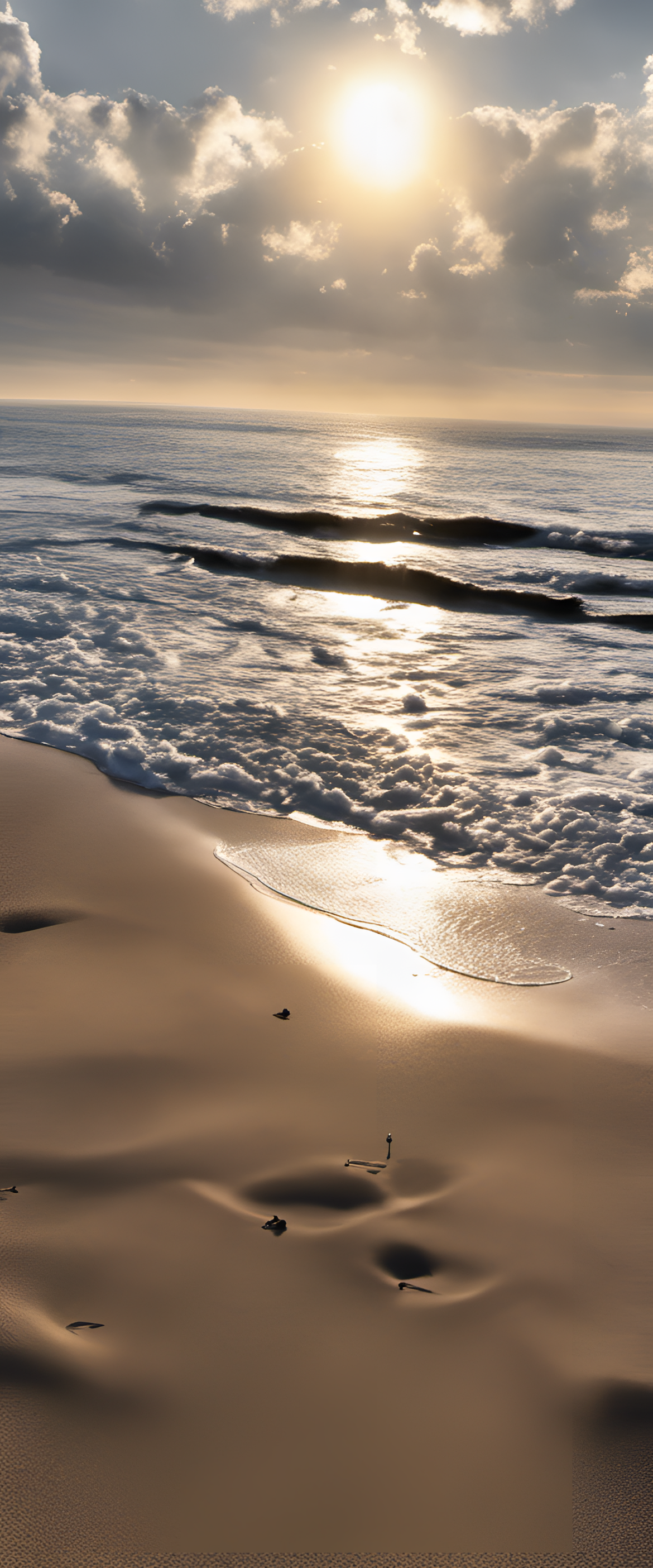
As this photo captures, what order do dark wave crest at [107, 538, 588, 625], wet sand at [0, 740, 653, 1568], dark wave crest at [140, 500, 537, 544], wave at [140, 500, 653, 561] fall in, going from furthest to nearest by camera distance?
1. dark wave crest at [140, 500, 537, 544]
2. wave at [140, 500, 653, 561]
3. dark wave crest at [107, 538, 588, 625]
4. wet sand at [0, 740, 653, 1568]

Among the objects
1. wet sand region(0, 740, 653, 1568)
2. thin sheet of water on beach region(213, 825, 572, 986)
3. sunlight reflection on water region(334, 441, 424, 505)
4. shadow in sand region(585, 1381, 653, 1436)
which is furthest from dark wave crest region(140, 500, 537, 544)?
shadow in sand region(585, 1381, 653, 1436)

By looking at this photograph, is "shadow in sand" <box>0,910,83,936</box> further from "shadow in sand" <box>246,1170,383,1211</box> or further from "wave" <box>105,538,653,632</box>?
"wave" <box>105,538,653,632</box>

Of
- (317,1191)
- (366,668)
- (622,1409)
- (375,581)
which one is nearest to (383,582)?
(375,581)

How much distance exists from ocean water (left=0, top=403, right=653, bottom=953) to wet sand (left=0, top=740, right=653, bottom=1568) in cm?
135

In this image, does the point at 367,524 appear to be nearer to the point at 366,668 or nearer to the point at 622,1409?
the point at 366,668

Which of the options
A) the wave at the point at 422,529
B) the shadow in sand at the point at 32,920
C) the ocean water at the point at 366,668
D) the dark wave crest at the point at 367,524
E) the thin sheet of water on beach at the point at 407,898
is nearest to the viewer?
the shadow in sand at the point at 32,920

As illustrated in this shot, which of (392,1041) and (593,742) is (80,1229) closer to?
(392,1041)

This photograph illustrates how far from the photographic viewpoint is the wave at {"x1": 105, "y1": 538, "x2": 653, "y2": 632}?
1609 cm

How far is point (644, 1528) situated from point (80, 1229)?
64.9 inches

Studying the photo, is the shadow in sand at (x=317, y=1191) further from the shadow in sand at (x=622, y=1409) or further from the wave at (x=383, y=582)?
the wave at (x=383, y=582)

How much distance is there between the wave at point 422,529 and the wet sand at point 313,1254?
20.7 meters

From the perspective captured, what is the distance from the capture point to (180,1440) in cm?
189

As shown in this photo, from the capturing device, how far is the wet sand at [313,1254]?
1.82 meters

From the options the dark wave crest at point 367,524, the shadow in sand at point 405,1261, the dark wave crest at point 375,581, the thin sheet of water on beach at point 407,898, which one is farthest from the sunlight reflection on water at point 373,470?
the shadow in sand at point 405,1261
